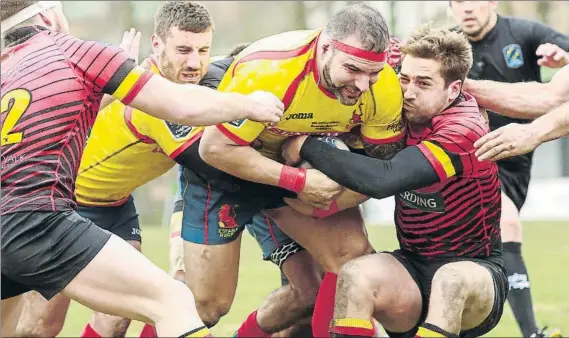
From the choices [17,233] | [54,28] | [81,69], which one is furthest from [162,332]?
[54,28]

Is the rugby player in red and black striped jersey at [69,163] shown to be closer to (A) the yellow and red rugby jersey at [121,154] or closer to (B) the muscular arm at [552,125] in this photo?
(A) the yellow and red rugby jersey at [121,154]

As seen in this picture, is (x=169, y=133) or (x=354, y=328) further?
(x=169, y=133)

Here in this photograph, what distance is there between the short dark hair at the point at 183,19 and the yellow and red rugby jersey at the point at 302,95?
93cm

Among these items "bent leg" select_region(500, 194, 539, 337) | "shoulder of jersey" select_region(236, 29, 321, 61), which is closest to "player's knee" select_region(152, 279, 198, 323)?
"shoulder of jersey" select_region(236, 29, 321, 61)

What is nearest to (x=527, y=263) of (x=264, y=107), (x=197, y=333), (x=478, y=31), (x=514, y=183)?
(x=514, y=183)

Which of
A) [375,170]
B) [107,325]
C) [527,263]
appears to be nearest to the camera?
[375,170]

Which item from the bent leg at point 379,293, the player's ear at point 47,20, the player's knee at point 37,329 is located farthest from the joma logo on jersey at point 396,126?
the player's knee at point 37,329

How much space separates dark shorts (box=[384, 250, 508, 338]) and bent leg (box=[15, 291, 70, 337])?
2.11 meters

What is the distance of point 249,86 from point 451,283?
1319mm

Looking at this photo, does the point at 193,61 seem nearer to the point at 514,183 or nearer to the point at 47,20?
the point at 47,20

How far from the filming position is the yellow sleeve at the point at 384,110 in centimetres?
512

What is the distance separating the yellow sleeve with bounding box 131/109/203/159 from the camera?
219 inches

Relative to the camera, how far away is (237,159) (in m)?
5.12

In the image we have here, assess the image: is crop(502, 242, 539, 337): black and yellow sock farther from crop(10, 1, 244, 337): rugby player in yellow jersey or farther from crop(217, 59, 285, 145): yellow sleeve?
crop(217, 59, 285, 145): yellow sleeve
